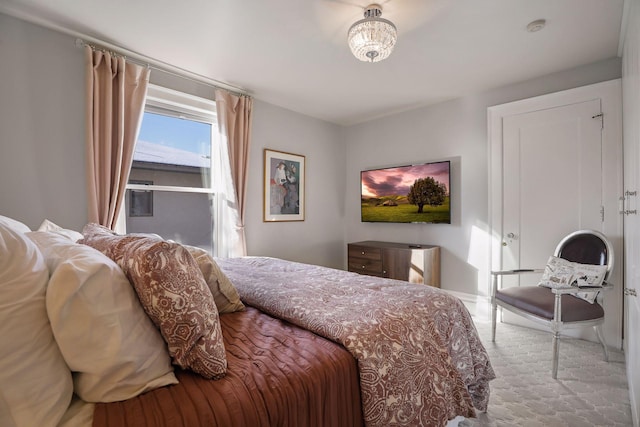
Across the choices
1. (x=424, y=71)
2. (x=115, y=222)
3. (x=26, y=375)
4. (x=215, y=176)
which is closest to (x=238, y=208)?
(x=215, y=176)

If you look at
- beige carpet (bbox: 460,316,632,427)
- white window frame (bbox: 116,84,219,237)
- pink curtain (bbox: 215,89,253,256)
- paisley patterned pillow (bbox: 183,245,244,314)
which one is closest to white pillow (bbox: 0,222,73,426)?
paisley patterned pillow (bbox: 183,245,244,314)

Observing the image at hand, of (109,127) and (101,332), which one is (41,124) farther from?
(101,332)

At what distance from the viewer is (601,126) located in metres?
2.73

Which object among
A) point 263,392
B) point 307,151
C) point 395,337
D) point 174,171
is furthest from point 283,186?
point 263,392

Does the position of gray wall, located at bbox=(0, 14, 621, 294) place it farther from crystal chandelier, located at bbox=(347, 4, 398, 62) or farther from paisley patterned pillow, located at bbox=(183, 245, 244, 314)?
crystal chandelier, located at bbox=(347, 4, 398, 62)

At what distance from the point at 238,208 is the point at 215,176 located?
48 cm

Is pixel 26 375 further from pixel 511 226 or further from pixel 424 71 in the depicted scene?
pixel 511 226

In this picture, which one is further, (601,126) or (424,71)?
(424,71)

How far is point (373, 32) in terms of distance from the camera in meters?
2.06

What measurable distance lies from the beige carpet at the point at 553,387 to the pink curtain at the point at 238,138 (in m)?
2.66

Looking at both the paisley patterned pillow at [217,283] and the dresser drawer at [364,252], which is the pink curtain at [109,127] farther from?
the dresser drawer at [364,252]

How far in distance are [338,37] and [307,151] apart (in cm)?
200

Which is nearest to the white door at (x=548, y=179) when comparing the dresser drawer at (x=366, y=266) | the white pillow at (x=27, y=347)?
the dresser drawer at (x=366, y=266)

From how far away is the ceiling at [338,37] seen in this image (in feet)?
6.78
